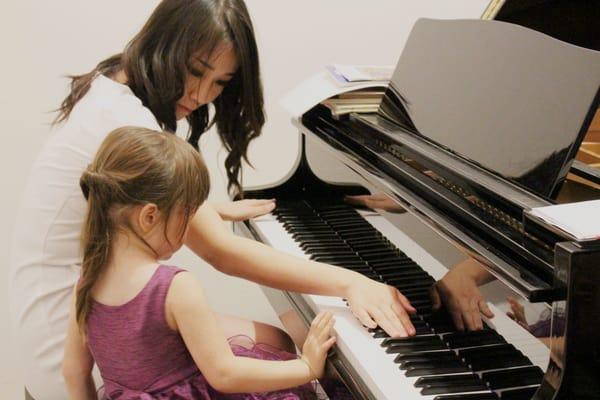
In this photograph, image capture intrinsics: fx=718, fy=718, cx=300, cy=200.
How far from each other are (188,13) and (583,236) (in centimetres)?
98

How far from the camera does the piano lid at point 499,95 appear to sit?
127 cm

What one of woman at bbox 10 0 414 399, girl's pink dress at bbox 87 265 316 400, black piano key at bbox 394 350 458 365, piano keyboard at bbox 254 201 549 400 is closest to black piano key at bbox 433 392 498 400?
piano keyboard at bbox 254 201 549 400

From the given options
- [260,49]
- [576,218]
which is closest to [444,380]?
[576,218]

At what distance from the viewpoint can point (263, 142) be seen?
284 centimetres

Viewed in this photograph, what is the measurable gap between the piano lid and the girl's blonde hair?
22.9 inches

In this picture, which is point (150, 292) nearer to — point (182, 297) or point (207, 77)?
point (182, 297)

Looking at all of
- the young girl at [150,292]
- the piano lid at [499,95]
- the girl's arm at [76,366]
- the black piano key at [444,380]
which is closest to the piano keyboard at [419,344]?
the black piano key at [444,380]

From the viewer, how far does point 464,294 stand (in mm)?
1284

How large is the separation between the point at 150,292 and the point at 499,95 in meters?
0.80

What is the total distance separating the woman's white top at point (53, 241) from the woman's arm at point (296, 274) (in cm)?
28

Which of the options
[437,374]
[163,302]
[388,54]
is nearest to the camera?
[437,374]

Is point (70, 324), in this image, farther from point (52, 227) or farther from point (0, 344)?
point (0, 344)

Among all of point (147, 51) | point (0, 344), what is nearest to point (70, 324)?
point (147, 51)

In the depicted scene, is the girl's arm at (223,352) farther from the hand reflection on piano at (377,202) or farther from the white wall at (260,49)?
the white wall at (260,49)
